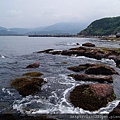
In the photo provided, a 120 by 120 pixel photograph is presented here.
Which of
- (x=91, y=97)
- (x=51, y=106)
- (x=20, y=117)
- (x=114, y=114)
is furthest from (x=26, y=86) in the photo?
(x=114, y=114)

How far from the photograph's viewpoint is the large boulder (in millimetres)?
15319

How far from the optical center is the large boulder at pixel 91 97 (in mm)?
15319

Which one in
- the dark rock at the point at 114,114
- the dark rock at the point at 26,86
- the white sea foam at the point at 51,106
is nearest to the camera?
the dark rock at the point at 114,114

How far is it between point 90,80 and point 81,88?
5.21m

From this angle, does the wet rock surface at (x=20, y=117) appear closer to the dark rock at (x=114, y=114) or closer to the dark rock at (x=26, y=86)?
the dark rock at (x=26, y=86)

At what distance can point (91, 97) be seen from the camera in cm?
1619

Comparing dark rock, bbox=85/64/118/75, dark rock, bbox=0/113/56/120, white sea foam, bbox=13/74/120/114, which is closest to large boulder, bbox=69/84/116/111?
white sea foam, bbox=13/74/120/114

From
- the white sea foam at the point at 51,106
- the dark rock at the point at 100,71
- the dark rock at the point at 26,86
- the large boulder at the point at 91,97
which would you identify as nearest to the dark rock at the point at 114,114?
Result: the white sea foam at the point at 51,106

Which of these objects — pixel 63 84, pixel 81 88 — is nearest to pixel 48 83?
pixel 63 84

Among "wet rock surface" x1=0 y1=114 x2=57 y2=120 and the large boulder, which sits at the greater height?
the large boulder

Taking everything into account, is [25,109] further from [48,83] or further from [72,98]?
[48,83]

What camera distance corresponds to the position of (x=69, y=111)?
14.5 meters

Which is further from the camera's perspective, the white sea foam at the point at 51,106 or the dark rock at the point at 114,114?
the white sea foam at the point at 51,106

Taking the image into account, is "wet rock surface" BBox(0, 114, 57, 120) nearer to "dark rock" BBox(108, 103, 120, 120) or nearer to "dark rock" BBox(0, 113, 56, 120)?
"dark rock" BBox(0, 113, 56, 120)
